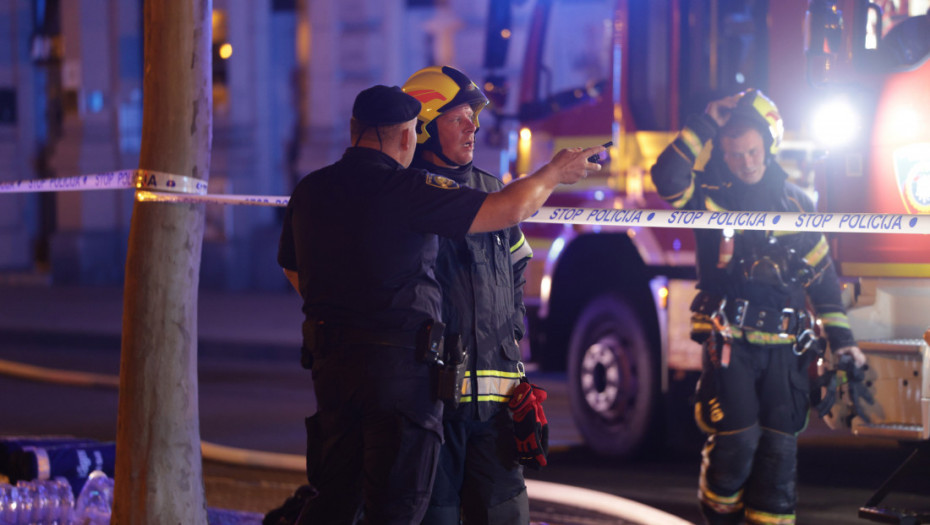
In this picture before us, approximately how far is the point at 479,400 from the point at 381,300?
1.48 feet

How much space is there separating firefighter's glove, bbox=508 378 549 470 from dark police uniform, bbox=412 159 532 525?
0.11 feet

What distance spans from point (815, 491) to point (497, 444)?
3.36 m

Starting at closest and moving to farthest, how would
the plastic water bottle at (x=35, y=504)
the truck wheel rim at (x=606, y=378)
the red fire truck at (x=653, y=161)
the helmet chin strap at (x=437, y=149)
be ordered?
the helmet chin strap at (x=437, y=149), the plastic water bottle at (x=35, y=504), the red fire truck at (x=653, y=161), the truck wheel rim at (x=606, y=378)

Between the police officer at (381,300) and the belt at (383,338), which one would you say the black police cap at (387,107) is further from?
the belt at (383,338)

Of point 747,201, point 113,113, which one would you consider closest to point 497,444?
point 747,201

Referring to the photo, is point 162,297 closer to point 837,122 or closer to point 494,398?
point 494,398

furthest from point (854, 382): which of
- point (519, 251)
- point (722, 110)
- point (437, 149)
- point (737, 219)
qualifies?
point (437, 149)

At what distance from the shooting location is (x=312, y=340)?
13.3ft

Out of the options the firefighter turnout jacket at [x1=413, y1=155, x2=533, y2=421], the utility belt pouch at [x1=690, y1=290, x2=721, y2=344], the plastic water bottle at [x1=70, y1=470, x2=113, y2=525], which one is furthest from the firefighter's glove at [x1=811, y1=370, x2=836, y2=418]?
the plastic water bottle at [x1=70, y1=470, x2=113, y2=525]

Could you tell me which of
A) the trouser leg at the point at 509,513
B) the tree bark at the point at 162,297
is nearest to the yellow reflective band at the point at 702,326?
the trouser leg at the point at 509,513

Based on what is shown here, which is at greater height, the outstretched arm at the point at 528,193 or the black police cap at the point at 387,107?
the black police cap at the point at 387,107

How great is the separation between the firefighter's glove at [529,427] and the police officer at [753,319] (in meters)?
1.32

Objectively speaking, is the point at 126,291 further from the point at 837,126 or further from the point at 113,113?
the point at 113,113

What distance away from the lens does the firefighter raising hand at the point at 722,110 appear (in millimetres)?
5449
